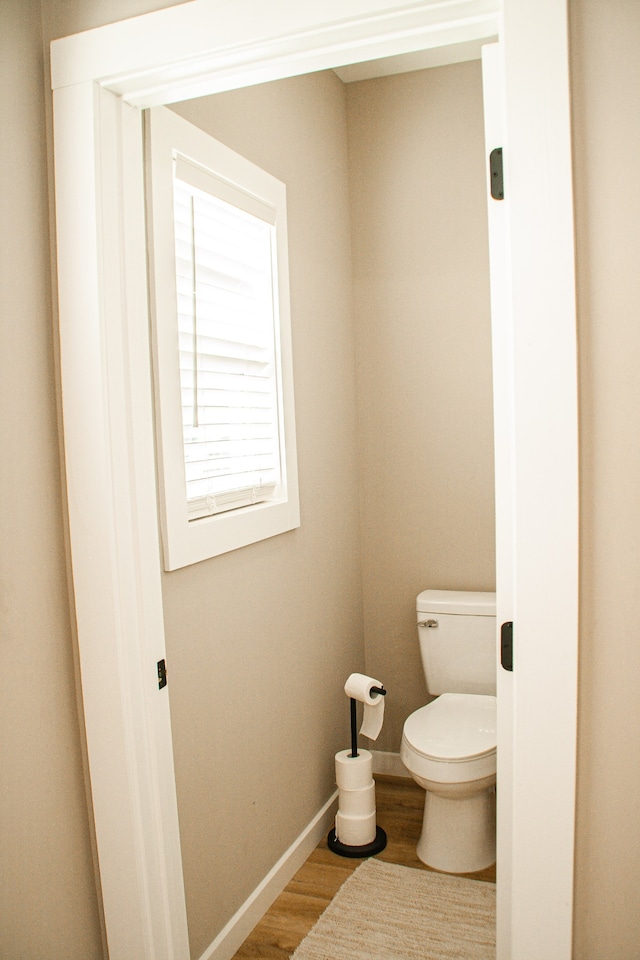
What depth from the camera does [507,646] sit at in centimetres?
122

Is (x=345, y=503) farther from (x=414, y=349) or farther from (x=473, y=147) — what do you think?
(x=473, y=147)

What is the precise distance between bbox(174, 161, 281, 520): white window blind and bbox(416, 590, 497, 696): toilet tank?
886 mm

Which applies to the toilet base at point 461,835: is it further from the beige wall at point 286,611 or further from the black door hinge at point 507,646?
the black door hinge at point 507,646

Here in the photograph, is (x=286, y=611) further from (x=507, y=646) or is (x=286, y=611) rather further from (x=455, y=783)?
(x=507, y=646)

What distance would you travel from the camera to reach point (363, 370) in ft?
10.2

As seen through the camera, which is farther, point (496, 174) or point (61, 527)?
point (61, 527)

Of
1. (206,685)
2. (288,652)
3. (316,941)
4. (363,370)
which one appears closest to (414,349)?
(363,370)

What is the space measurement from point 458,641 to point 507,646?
164 cm

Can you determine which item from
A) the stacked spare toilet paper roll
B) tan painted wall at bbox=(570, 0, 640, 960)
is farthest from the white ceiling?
the stacked spare toilet paper roll

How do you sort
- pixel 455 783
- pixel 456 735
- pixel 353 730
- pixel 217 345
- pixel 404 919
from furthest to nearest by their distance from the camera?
pixel 353 730 < pixel 456 735 < pixel 455 783 < pixel 404 919 < pixel 217 345

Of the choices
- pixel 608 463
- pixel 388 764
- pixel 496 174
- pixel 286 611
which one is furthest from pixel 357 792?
pixel 496 174

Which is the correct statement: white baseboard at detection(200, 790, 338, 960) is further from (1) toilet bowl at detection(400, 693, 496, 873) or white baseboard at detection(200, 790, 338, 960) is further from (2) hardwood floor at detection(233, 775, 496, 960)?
→ (1) toilet bowl at detection(400, 693, 496, 873)

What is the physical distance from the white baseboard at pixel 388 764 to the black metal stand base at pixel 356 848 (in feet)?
1.65

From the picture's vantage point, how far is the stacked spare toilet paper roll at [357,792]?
8.50 feet
